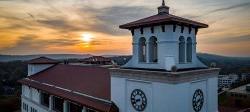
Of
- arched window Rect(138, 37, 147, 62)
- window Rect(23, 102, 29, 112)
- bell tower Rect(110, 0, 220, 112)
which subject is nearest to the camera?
bell tower Rect(110, 0, 220, 112)

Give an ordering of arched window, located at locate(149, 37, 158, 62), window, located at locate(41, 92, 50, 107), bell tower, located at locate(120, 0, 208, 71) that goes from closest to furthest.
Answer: bell tower, located at locate(120, 0, 208, 71)
arched window, located at locate(149, 37, 158, 62)
window, located at locate(41, 92, 50, 107)

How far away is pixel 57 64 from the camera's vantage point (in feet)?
164

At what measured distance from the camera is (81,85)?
30.8 metres

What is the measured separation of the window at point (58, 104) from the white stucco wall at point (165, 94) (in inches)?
463

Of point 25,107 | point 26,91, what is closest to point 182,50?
point 26,91

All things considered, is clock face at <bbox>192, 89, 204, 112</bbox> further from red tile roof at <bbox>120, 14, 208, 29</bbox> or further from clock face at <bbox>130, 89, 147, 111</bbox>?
red tile roof at <bbox>120, 14, 208, 29</bbox>

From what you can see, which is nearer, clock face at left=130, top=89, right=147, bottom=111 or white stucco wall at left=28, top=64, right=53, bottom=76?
clock face at left=130, top=89, right=147, bottom=111

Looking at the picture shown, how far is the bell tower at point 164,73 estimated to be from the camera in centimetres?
1905

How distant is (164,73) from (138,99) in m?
3.74

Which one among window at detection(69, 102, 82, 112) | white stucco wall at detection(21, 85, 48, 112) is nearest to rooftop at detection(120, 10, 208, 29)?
window at detection(69, 102, 82, 112)

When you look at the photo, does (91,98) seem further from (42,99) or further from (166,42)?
(42,99)

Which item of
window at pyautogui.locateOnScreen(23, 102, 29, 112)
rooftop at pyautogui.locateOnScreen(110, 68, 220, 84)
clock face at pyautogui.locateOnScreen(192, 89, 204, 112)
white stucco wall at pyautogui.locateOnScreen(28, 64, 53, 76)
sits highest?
rooftop at pyautogui.locateOnScreen(110, 68, 220, 84)

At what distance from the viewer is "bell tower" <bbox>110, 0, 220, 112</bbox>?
750 inches

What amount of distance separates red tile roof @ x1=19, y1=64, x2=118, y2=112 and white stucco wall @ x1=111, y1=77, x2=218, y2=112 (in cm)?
155
